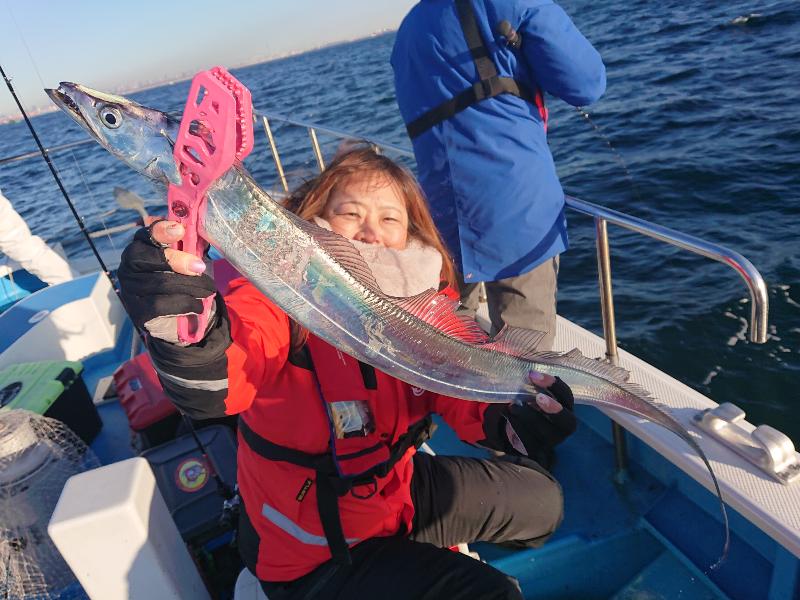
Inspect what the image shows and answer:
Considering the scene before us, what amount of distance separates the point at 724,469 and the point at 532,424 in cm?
102

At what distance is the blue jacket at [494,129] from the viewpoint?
289 cm

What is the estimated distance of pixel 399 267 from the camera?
84.4 inches

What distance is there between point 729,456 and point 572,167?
367 inches

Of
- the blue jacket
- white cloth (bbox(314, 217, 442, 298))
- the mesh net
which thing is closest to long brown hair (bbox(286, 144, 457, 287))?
white cloth (bbox(314, 217, 442, 298))

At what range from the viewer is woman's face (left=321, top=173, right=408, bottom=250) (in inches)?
91.4

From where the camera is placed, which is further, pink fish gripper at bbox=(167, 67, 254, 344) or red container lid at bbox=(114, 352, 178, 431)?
red container lid at bbox=(114, 352, 178, 431)

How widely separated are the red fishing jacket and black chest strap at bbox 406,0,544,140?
1627 millimetres

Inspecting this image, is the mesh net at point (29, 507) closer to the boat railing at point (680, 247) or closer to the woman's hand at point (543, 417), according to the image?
the woman's hand at point (543, 417)

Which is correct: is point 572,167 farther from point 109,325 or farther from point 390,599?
point 390,599

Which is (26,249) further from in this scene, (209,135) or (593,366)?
(593,366)

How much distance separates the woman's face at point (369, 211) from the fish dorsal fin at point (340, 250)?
0.80m

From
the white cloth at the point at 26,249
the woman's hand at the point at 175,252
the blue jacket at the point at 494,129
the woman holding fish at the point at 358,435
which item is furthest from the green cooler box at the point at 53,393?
the white cloth at the point at 26,249

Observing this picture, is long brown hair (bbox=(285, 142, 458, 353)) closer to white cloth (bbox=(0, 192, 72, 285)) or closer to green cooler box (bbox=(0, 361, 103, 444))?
green cooler box (bbox=(0, 361, 103, 444))

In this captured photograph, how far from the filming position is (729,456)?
7.89 feet
